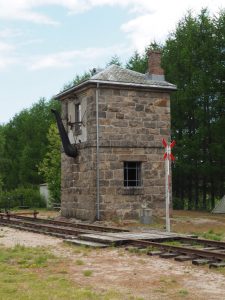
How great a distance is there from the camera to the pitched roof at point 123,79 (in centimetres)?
2059

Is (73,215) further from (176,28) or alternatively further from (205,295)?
(176,28)

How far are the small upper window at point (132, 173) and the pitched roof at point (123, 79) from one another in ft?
11.1

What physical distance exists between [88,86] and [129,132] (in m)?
2.62

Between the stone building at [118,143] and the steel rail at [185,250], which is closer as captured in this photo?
the steel rail at [185,250]

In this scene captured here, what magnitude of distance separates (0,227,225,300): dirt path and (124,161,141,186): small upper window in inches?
354

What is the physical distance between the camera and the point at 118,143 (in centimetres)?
2073

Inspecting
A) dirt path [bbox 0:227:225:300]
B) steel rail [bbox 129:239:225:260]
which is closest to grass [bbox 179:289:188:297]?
dirt path [bbox 0:227:225:300]

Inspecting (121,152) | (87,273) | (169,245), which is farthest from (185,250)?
(121,152)

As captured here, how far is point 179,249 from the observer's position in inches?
437

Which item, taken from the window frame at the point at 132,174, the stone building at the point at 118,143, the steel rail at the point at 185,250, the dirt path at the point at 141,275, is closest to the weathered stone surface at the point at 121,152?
the stone building at the point at 118,143

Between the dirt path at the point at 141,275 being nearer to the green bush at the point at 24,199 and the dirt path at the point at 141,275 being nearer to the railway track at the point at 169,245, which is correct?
the railway track at the point at 169,245

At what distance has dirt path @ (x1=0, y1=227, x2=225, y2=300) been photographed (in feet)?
24.1

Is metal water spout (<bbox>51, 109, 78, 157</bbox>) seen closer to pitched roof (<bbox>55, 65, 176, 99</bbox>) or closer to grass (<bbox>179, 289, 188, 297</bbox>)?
pitched roof (<bbox>55, 65, 176, 99</bbox>)

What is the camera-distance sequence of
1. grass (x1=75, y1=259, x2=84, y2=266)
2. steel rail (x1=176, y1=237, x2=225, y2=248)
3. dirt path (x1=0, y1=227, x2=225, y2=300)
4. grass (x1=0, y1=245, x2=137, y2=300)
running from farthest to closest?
steel rail (x1=176, y1=237, x2=225, y2=248)
grass (x1=75, y1=259, x2=84, y2=266)
dirt path (x1=0, y1=227, x2=225, y2=300)
grass (x1=0, y1=245, x2=137, y2=300)
